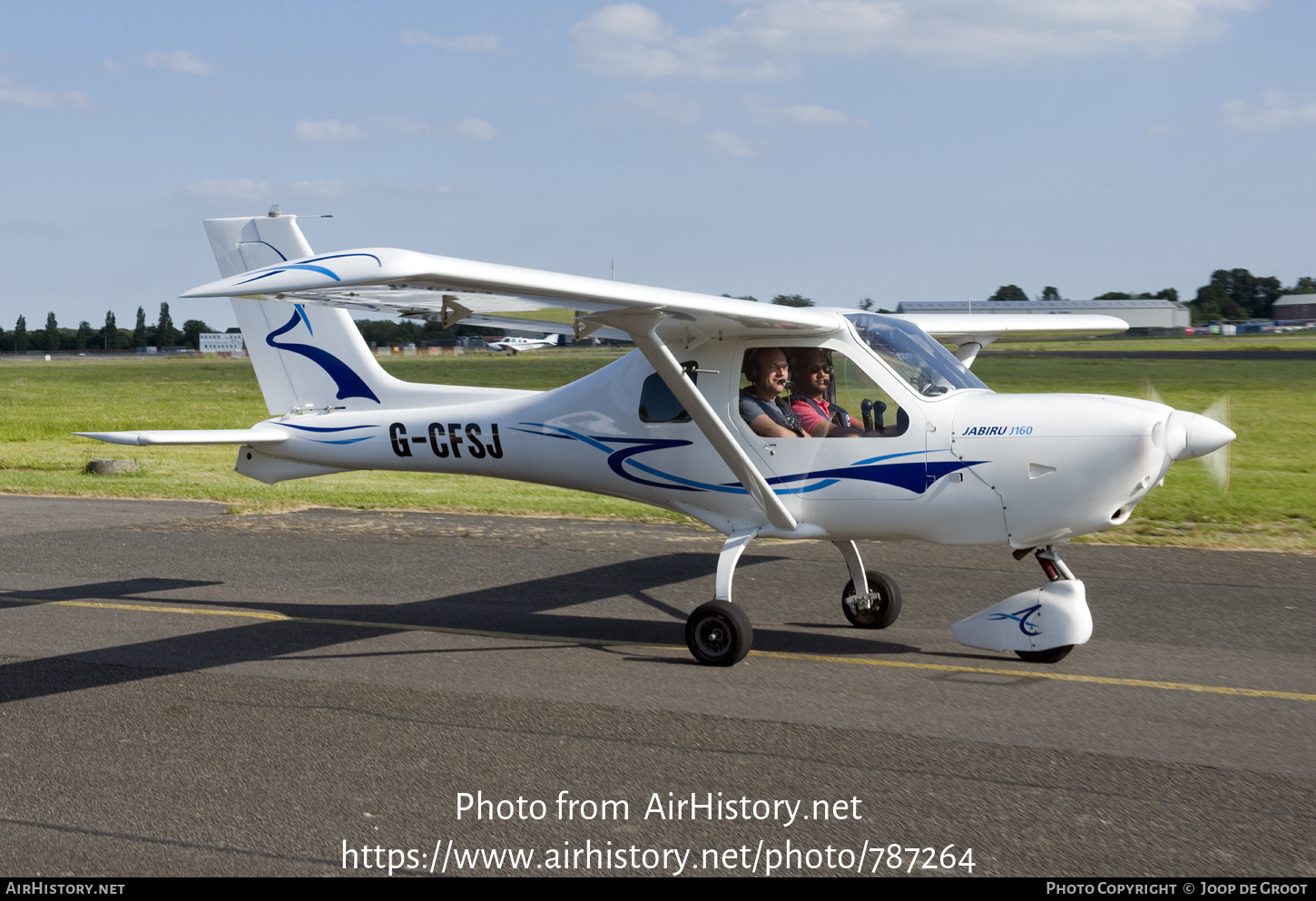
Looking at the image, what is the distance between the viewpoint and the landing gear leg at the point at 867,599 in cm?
799

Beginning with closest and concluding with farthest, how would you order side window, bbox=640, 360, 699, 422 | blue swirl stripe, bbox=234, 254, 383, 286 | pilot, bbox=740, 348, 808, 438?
1. blue swirl stripe, bbox=234, 254, 383, 286
2. pilot, bbox=740, 348, 808, 438
3. side window, bbox=640, 360, 699, 422

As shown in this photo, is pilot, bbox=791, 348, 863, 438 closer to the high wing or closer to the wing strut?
the high wing

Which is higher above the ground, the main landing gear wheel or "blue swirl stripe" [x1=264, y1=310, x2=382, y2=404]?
"blue swirl stripe" [x1=264, y1=310, x2=382, y2=404]

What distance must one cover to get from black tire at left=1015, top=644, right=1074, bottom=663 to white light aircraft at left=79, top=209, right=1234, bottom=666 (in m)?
0.02

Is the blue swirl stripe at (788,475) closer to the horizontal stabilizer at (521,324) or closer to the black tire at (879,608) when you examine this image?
the horizontal stabilizer at (521,324)

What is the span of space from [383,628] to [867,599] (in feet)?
11.6

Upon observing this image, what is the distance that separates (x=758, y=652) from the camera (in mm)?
7430

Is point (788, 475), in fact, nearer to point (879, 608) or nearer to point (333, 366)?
point (879, 608)

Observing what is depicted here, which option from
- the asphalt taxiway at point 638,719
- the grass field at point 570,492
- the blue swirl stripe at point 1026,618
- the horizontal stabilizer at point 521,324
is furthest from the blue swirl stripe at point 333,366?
the blue swirl stripe at point 1026,618

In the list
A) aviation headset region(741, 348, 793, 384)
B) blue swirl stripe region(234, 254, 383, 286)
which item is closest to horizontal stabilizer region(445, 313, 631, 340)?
aviation headset region(741, 348, 793, 384)

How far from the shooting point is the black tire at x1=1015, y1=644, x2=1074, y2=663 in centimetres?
686

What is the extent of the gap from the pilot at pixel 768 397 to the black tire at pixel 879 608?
1317 mm
